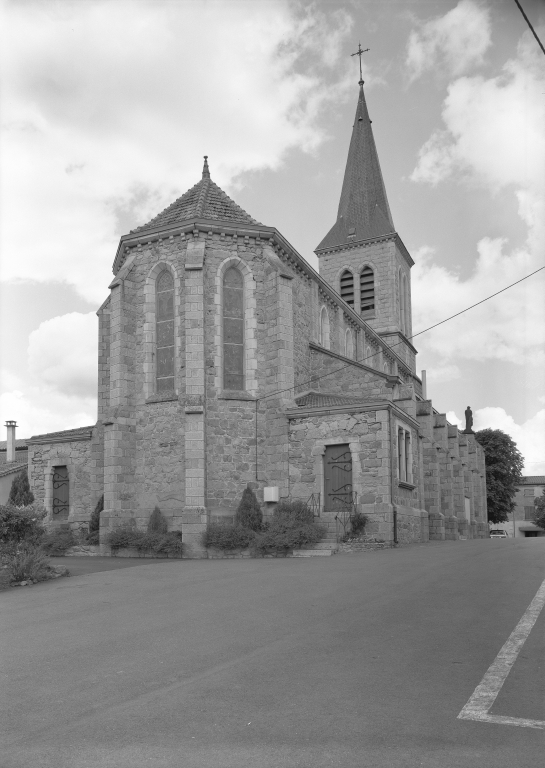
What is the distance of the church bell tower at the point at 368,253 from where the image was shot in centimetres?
5134

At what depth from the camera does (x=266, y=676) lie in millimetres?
6066

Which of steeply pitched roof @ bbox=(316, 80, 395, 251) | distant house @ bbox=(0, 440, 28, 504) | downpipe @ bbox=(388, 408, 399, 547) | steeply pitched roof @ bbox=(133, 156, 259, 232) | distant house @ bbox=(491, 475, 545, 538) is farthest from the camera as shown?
distant house @ bbox=(491, 475, 545, 538)

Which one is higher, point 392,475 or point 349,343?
point 349,343

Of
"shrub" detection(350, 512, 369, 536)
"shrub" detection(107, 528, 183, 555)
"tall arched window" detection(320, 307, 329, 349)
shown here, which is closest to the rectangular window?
"shrub" detection(107, 528, 183, 555)

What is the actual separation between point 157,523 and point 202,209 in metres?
10.6

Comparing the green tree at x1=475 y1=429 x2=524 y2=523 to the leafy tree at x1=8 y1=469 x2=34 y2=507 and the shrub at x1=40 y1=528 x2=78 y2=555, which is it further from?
the shrub at x1=40 y1=528 x2=78 y2=555

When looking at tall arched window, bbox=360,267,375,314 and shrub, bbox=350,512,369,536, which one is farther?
tall arched window, bbox=360,267,375,314

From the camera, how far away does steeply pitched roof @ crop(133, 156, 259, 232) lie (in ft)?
80.8

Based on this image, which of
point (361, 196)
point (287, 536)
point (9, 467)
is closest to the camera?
point (287, 536)

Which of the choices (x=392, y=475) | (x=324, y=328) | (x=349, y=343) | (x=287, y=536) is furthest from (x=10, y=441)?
(x=392, y=475)

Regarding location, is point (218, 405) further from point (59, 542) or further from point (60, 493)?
point (60, 493)

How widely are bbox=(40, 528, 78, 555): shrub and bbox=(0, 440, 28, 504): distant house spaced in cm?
1484

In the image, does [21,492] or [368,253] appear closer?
[21,492]

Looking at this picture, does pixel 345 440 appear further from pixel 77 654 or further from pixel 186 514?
pixel 77 654
